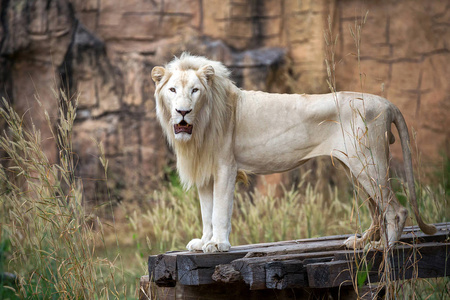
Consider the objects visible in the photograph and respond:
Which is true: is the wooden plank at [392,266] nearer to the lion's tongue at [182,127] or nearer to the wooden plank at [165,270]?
the wooden plank at [165,270]

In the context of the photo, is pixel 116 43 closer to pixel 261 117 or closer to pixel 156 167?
pixel 156 167

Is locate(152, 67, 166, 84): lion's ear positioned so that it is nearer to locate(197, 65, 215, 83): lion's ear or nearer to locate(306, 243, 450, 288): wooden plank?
locate(197, 65, 215, 83): lion's ear

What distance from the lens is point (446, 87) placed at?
23.7ft

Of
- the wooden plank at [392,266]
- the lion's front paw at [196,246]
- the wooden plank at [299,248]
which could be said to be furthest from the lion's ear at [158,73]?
the wooden plank at [392,266]

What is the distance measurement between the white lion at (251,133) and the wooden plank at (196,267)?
3.4 inches

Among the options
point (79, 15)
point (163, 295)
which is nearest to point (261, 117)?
point (163, 295)

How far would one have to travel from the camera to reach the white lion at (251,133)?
3.24m

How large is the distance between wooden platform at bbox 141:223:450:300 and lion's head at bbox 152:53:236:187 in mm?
564

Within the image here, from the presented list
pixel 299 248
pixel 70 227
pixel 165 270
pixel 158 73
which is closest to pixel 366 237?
pixel 299 248

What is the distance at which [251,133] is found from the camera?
3432 mm

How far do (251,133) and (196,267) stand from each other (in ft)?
2.96

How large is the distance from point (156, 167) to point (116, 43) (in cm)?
180

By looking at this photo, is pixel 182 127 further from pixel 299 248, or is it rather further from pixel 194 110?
pixel 299 248

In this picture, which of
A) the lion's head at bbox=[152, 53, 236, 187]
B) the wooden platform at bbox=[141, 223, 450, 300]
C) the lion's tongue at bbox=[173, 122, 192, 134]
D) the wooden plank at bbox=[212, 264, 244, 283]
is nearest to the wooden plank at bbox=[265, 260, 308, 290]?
the wooden platform at bbox=[141, 223, 450, 300]
